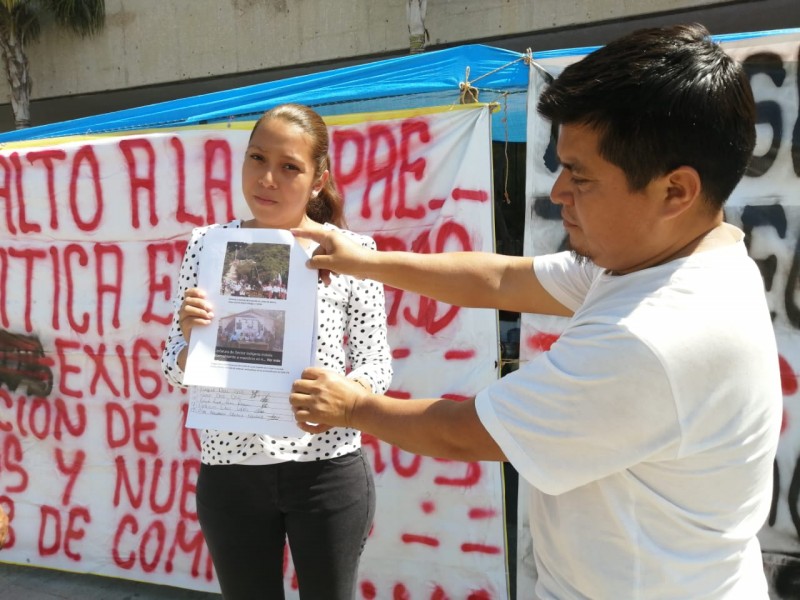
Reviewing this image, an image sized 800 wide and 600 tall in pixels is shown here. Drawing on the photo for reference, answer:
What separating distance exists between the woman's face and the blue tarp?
42.1 inches

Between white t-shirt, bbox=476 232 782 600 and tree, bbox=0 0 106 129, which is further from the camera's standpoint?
tree, bbox=0 0 106 129

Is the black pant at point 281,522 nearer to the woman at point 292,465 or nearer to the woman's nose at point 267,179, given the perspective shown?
the woman at point 292,465

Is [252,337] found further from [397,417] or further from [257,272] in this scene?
[397,417]

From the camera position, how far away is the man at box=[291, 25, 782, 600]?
973mm

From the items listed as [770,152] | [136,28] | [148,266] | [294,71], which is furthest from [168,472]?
[136,28]

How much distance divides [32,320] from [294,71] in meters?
7.38

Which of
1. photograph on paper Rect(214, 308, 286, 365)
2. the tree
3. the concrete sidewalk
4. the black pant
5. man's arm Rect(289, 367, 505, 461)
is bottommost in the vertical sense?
the concrete sidewalk

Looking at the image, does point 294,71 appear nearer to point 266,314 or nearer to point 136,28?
point 136,28

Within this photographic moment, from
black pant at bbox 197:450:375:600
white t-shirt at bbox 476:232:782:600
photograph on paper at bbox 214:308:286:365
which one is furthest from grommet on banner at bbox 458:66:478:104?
white t-shirt at bbox 476:232:782:600

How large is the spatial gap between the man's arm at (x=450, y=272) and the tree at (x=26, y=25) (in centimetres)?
1144

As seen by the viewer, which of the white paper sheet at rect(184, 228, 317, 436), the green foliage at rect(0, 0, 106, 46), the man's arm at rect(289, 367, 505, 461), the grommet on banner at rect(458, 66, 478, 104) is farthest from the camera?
the green foliage at rect(0, 0, 106, 46)

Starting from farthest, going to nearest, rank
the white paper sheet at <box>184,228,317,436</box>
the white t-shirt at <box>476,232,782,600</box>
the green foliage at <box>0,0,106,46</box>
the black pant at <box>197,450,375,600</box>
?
the green foliage at <box>0,0,106,46</box>, the black pant at <box>197,450,375,600</box>, the white paper sheet at <box>184,228,317,436</box>, the white t-shirt at <box>476,232,782,600</box>

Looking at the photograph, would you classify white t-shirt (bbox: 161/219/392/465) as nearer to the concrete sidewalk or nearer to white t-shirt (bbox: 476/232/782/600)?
white t-shirt (bbox: 476/232/782/600)

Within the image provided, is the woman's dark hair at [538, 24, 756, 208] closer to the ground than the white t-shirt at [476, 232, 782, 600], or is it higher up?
higher up
